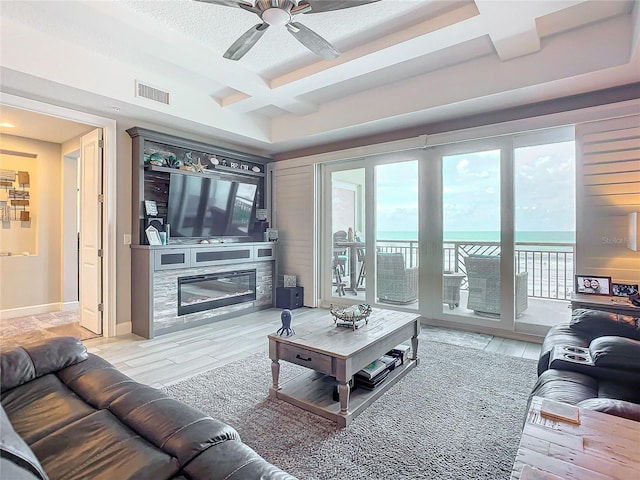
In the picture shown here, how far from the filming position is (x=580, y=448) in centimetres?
109

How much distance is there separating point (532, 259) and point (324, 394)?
11.8 feet

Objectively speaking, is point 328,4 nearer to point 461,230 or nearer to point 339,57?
point 339,57

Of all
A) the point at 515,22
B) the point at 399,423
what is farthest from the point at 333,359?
the point at 515,22

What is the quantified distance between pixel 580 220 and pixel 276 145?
426cm

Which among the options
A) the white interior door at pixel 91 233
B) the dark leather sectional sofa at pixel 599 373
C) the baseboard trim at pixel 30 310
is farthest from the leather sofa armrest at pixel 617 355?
the baseboard trim at pixel 30 310

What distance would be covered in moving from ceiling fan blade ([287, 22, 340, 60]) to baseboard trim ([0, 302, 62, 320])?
5595mm

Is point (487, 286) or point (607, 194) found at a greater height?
point (607, 194)

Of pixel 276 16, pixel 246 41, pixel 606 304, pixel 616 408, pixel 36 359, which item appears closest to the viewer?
pixel 616 408

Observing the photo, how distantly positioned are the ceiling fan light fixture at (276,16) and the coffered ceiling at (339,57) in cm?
65

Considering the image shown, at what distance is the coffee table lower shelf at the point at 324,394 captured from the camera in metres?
2.19

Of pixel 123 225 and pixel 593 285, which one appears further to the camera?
pixel 123 225

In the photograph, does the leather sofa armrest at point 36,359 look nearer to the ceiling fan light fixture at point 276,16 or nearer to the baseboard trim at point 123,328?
the ceiling fan light fixture at point 276,16

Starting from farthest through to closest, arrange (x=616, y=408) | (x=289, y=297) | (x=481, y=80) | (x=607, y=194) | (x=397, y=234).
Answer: (x=289, y=297) < (x=397, y=234) < (x=481, y=80) < (x=607, y=194) < (x=616, y=408)

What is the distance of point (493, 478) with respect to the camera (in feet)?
5.41
